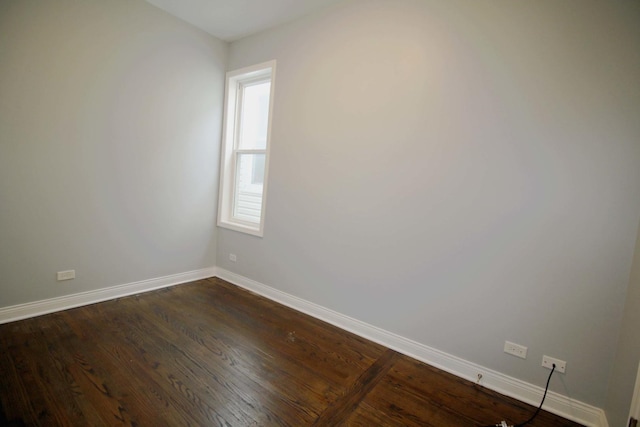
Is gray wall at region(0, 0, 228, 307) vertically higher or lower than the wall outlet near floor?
higher

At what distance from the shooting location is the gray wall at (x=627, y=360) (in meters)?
1.37

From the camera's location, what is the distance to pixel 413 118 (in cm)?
224

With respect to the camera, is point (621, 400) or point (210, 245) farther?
point (210, 245)

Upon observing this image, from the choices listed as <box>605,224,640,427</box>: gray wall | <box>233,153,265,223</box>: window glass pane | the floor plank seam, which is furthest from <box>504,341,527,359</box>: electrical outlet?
<box>233,153,265,223</box>: window glass pane

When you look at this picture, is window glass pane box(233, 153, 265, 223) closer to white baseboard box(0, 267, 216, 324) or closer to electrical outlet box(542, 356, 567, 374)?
white baseboard box(0, 267, 216, 324)

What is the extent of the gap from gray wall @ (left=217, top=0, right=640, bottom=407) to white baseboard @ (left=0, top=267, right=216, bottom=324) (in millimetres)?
1475

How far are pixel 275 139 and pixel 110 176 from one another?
1.62m

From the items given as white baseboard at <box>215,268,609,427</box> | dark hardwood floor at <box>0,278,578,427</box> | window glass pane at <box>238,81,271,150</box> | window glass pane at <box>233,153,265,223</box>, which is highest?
window glass pane at <box>238,81,271,150</box>

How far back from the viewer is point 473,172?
202cm

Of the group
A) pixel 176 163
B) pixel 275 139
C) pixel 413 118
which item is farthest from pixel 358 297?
pixel 176 163

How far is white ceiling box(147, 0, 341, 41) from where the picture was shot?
2.65 metres

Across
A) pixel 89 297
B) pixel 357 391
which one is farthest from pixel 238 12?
pixel 357 391

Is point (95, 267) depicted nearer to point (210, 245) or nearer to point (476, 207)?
point (210, 245)

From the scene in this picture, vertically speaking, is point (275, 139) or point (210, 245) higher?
point (275, 139)
